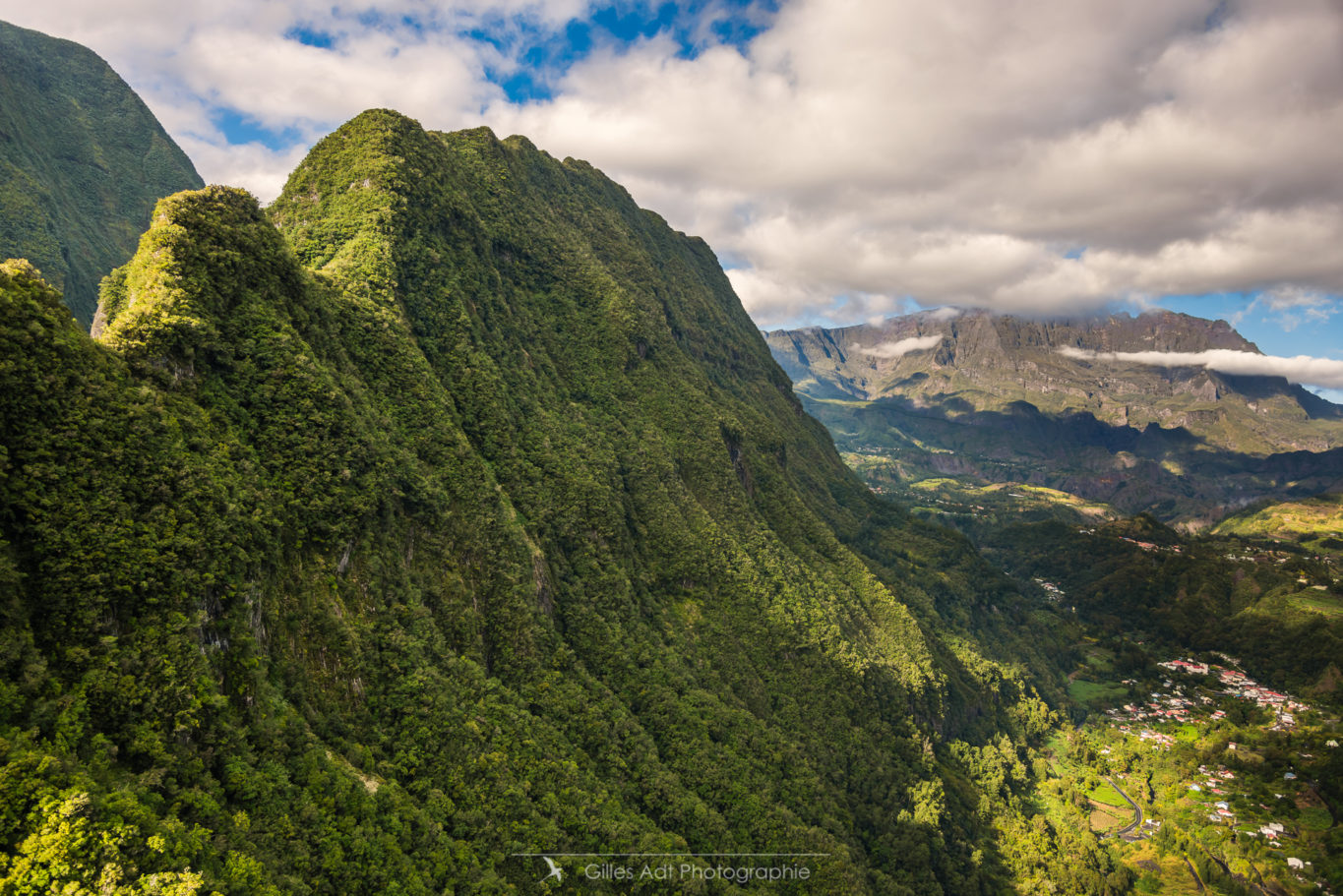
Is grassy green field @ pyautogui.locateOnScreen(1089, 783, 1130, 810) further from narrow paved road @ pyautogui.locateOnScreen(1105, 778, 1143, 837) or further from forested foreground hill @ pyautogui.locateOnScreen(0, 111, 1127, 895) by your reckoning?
forested foreground hill @ pyautogui.locateOnScreen(0, 111, 1127, 895)

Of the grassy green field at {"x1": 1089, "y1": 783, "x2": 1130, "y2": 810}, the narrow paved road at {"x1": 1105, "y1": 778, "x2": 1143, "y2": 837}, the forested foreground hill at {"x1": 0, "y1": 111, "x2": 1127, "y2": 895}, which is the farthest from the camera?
the grassy green field at {"x1": 1089, "y1": 783, "x2": 1130, "y2": 810}

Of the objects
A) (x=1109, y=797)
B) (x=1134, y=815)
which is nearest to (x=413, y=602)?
(x=1134, y=815)

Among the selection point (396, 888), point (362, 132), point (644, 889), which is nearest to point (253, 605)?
point (396, 888)

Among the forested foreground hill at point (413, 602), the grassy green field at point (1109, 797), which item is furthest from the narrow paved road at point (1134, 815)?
the forested foreground hill at point (413, 602)

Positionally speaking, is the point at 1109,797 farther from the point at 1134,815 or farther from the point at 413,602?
the point at 413,602

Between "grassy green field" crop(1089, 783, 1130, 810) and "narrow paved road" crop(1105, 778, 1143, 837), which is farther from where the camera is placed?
"grassy green field" crop(1089, 783, 1130, 810)

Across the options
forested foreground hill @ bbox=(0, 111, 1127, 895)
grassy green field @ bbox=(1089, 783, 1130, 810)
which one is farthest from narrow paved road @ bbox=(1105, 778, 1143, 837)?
forested foreground hill @ bbox=(0, 111, 1127, 895)

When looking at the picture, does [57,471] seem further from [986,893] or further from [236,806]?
[986,893]
